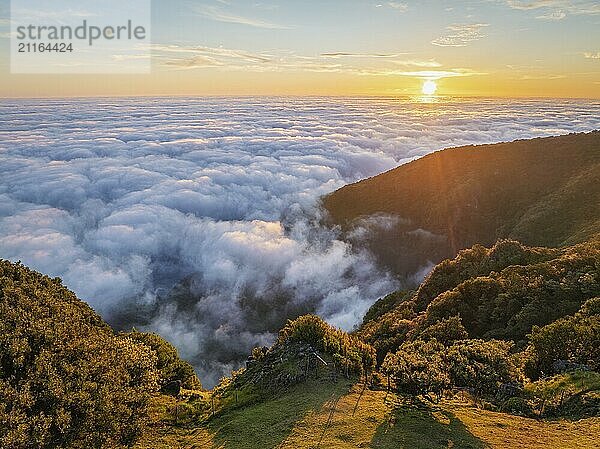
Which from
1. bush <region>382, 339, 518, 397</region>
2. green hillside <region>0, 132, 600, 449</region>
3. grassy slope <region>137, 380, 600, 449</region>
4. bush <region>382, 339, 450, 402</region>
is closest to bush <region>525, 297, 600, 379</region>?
green hillside <region>0, 132, 600, 449</region>

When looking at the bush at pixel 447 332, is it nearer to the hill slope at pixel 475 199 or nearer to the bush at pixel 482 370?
the bush at pixel 482 370

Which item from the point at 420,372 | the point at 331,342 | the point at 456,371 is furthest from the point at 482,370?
the point at 331,342

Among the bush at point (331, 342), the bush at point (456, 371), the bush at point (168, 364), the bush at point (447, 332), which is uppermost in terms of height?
the bush at point (456, 371)

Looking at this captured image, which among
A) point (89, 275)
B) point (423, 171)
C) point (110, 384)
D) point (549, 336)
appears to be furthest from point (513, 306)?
point (89, 275)

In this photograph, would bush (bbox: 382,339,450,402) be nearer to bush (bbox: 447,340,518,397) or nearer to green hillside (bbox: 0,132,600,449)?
green hillside (bbox: 0,132,600,449)

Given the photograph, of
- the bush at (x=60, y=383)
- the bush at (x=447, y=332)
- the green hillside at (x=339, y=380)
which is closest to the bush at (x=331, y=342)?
the green hillside at (x=339, y=380)

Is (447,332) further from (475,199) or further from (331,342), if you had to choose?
(475,199)
